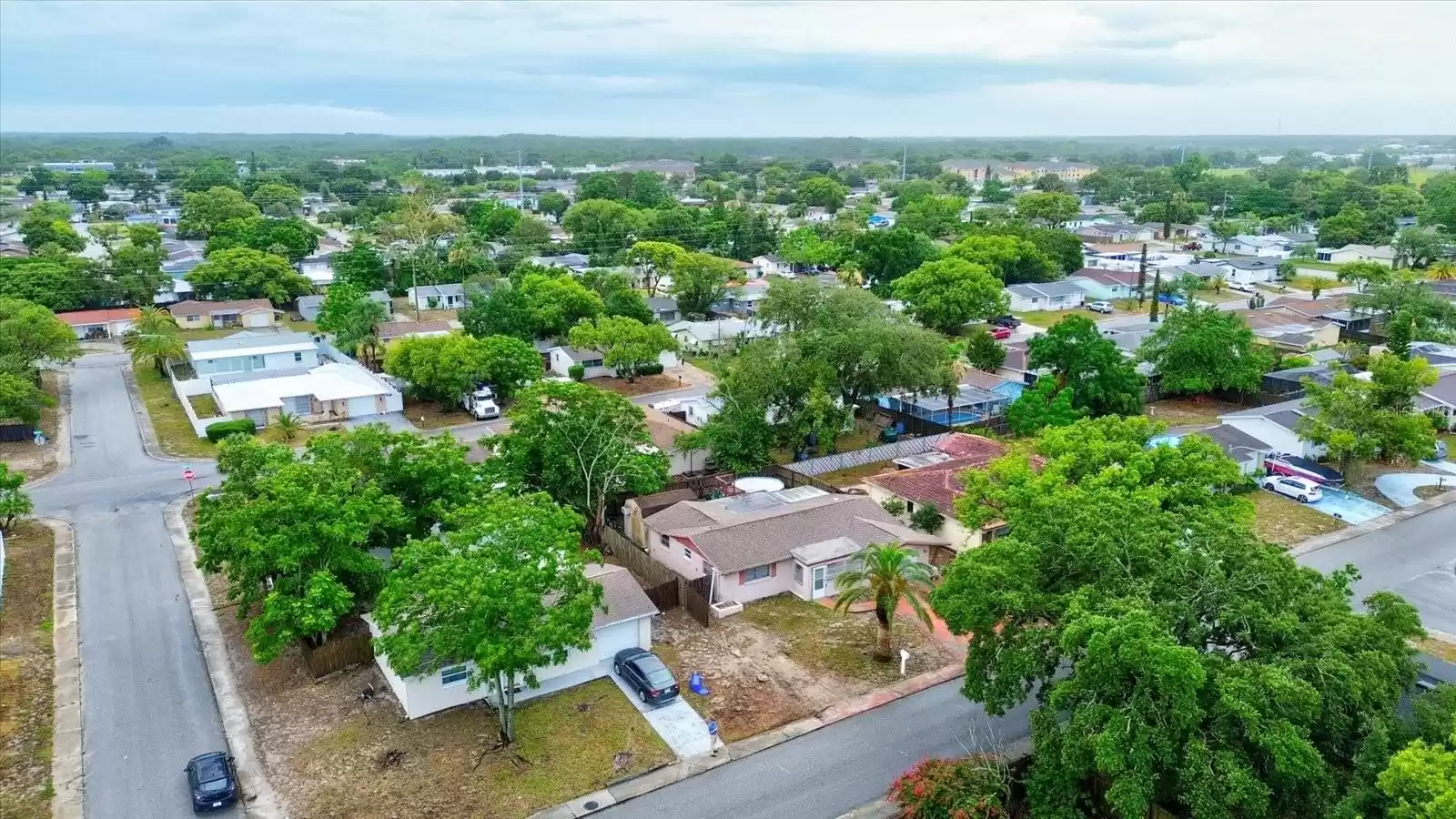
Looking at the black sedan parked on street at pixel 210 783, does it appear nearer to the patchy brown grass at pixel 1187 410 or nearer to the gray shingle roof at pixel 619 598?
the gray shingle roof at pixel 619 598

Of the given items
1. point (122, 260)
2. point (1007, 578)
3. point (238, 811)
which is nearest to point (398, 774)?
point (238, 811)

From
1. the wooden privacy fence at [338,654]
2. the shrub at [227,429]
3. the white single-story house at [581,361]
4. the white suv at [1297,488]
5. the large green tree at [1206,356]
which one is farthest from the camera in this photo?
the white single-story house at [581,361]

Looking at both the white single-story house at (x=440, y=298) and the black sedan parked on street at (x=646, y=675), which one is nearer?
the black sedan parked on street at (x=646, y=675)

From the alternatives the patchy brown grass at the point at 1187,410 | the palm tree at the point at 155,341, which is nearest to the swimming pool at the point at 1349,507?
the patchy brown grass at the point at 1187,410

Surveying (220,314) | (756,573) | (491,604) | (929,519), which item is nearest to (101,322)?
(220,314)

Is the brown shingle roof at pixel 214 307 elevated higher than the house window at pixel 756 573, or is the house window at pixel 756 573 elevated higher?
the brown shingle roof at pixel 214 307

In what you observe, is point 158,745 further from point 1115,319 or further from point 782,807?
point 1115,319

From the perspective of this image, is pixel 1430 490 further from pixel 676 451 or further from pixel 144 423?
pixel 144 423
